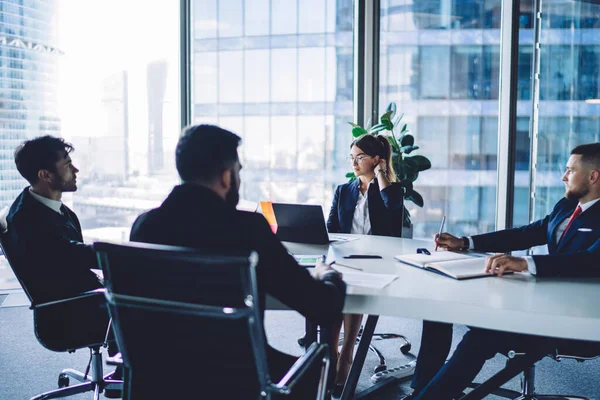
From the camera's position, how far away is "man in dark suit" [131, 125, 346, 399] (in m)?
1.49

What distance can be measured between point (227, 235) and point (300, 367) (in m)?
0.42

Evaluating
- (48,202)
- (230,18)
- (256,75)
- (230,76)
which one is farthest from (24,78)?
(48,202)

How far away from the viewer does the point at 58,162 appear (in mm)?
2625

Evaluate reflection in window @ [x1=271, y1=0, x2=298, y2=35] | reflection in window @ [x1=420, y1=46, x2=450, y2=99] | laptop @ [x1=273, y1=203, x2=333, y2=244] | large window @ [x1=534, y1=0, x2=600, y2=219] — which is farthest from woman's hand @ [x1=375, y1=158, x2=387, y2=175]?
large window @ [x1=534, y1=0, x2=600, y2=219]

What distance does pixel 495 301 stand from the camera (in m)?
1.75

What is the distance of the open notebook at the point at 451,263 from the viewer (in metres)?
2.11

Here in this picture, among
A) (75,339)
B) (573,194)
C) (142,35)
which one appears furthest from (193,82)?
(573,194)

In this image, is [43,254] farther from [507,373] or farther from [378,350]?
[378,350]

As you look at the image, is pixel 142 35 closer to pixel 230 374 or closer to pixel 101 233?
pixel 101 233

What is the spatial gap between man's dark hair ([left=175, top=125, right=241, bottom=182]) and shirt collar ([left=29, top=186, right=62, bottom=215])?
47.8 inches

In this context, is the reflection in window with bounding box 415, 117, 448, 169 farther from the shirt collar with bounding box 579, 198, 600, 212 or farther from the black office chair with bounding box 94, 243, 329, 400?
the black office chair with bounding box 94, 243, 329, 400

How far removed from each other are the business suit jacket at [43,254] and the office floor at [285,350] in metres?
0.78

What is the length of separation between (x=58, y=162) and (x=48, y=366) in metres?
1.35

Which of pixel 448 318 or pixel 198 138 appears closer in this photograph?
pixel 198 138
